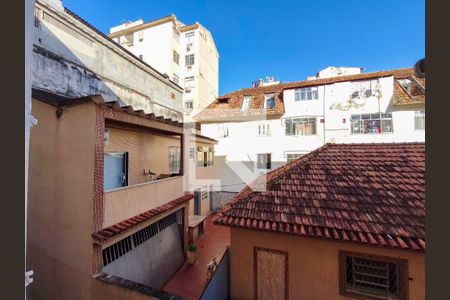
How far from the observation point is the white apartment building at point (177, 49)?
2422cm

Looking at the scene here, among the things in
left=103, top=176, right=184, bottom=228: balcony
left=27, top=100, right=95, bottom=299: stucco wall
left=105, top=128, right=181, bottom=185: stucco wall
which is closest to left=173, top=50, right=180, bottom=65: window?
left=105, top=128, right=181, bottom=185: stucco wall

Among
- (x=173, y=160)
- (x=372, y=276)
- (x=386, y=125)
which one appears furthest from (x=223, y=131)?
(x=372, y=276)

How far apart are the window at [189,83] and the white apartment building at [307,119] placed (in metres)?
6.87

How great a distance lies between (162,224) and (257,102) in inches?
576

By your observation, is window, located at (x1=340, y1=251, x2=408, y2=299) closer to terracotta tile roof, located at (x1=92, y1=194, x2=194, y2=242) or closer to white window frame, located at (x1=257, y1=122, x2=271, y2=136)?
terracotta tile roof, located at (x1=92, y1=194, x2=194, y2=242)

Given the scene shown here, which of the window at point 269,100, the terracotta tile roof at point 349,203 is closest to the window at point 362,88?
the window at point 269,100

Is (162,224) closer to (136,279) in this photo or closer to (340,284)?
(136,279)

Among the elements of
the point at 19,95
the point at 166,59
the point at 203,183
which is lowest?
the point at 203,183

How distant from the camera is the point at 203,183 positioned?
15.1 metres

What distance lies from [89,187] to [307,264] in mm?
5777

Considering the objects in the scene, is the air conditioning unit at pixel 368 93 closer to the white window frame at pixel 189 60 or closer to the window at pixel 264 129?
the window at pixel 264 129

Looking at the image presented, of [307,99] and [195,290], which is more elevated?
[307,99]

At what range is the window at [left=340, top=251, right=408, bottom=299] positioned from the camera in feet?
15.6

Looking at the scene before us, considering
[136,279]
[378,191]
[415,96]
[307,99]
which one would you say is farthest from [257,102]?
[136,279]
